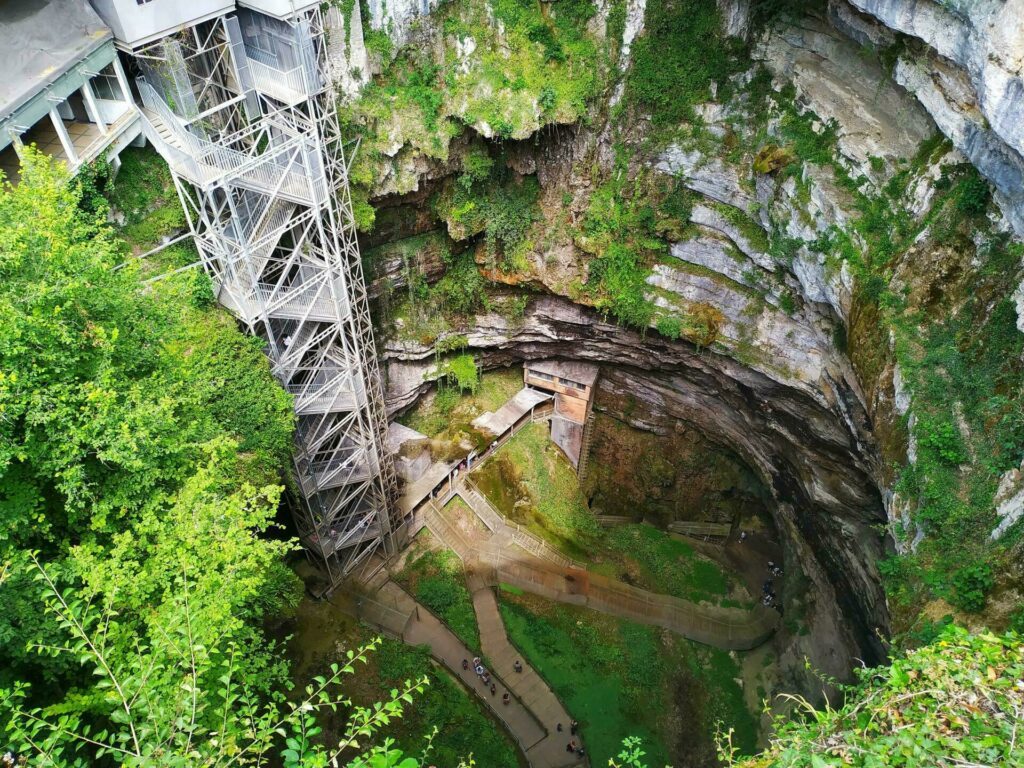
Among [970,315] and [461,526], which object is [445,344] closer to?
[461,526]

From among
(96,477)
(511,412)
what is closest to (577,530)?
(511,412)

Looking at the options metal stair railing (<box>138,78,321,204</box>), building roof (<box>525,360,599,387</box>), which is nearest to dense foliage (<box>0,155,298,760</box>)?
metal stair railing (<box>138,78,321,204</box>)

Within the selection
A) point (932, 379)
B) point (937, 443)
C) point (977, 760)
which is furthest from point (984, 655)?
point (932, 379)

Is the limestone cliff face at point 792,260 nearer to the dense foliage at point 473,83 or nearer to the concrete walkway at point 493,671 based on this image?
the dense foliage at point 473,83

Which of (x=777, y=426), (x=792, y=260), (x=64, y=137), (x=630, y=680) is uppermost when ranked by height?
(x=64, y=137)

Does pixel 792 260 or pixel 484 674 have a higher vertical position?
pixel 792 260

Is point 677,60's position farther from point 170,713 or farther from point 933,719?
point 170,713
